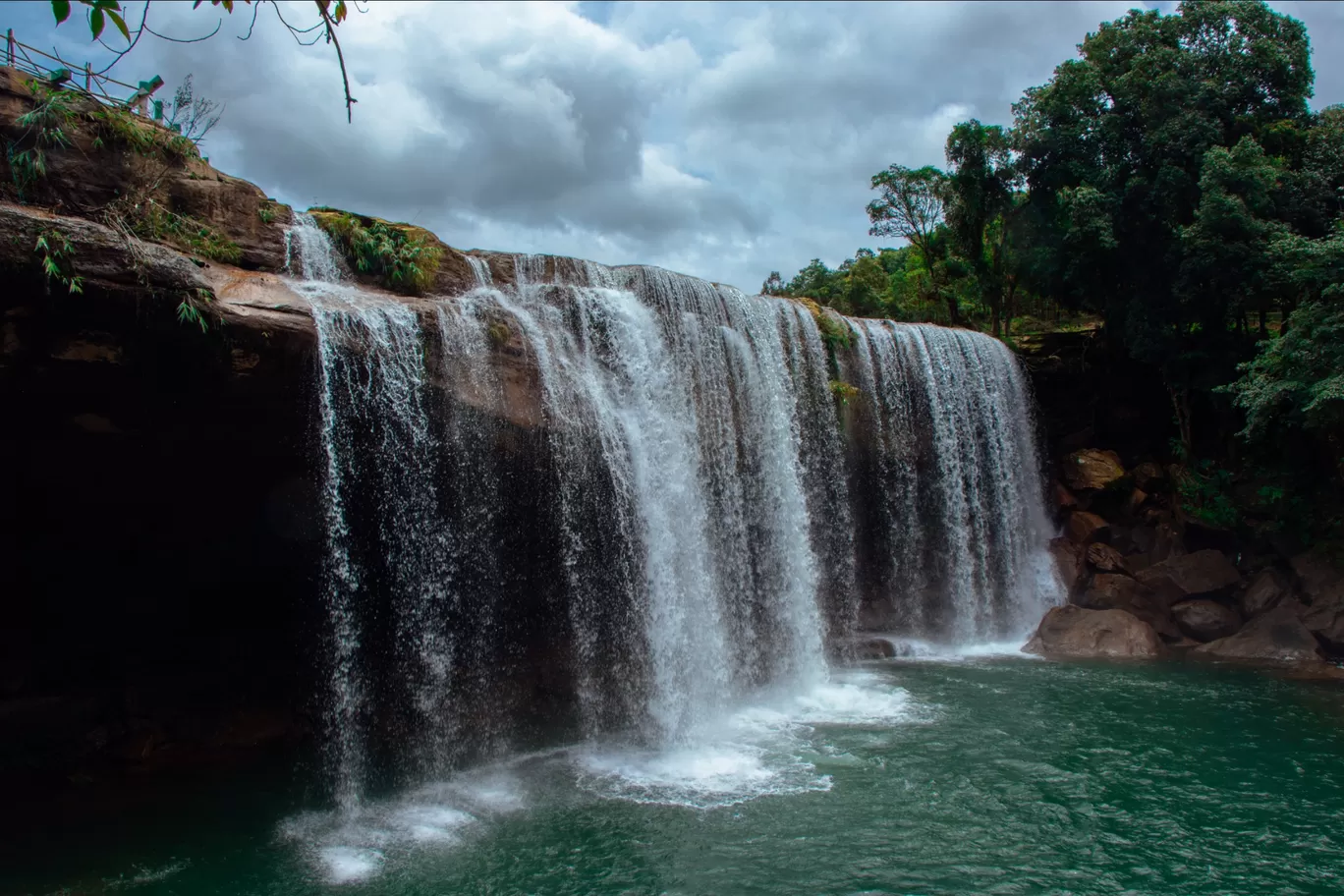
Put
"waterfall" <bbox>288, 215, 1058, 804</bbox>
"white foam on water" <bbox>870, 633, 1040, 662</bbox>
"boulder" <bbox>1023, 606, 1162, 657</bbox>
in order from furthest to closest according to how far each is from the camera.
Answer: "white foam on water" <bbox>870, 633, 1040, 662</bbox>
"boulder" <bbox>1023, 606, 1162, 657</bbox>
"waterfall" <bbox>288, 215, 1058, 804</bbox>

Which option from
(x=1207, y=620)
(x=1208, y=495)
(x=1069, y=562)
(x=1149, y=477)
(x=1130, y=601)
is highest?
(x=1149, y=477)

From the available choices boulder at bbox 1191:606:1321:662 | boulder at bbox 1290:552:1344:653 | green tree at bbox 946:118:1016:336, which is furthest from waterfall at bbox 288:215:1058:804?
green tree at bbox 946:118:1016:336

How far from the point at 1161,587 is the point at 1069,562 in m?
1.91

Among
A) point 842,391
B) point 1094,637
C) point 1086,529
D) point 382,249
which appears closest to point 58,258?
point 382,249

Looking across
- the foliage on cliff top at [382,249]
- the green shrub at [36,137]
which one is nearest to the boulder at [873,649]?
the foliage on cliff top at [382,249]

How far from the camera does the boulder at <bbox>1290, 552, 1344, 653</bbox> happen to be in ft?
45.5

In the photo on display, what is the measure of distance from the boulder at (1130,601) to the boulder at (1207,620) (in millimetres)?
218

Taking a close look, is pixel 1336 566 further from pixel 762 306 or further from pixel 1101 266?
pixel 762 306

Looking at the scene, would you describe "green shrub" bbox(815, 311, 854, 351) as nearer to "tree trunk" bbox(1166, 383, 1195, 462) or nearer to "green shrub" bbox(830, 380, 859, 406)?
"green shrub" bbox(830, 380, 859, 406)

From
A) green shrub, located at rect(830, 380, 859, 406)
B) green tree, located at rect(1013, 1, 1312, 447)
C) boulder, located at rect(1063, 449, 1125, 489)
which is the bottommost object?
boulder, located at rect(1063, 449, 1125, 489)

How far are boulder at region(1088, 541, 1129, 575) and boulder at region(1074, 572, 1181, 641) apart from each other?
193 millimetres

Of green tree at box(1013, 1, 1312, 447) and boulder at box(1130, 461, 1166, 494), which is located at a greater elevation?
green tree at box(1013, 1, 1312, 447)

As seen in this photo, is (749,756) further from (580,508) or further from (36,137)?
(36,137)

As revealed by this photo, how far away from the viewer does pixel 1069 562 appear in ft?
56.5
